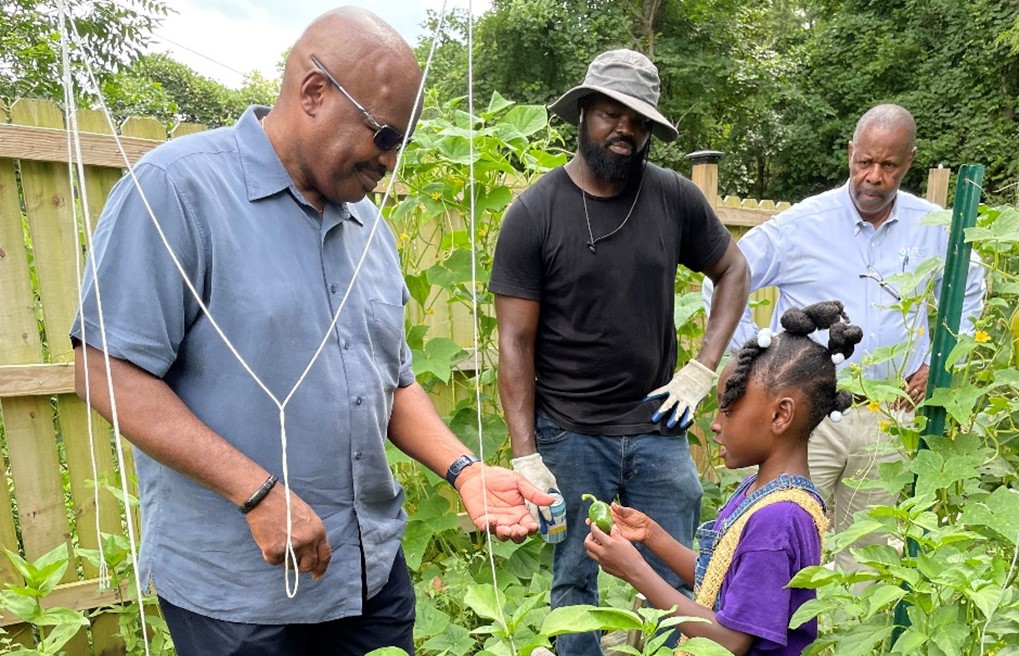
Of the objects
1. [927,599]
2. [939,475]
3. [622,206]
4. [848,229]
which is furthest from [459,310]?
[927,599]

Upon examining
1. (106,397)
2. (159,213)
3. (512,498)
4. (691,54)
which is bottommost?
Result: (512,498)

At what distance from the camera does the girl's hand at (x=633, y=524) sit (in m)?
1.91

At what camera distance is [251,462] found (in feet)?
4.52

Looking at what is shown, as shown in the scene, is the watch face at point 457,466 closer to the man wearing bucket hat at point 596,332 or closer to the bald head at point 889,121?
the man wearing bucket hat at point 596,332

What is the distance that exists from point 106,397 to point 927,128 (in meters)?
16.7

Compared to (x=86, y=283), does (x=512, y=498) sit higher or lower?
lower

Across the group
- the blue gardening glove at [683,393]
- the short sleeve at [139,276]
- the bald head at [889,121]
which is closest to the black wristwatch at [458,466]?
the short sleeve at [139,276]

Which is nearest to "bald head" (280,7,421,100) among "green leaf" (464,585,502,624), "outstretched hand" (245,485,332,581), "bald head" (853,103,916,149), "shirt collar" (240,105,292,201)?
"shirt collar" (240,105,292,201)

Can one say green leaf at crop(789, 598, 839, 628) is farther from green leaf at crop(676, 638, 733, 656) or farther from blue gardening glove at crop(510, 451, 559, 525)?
blue gardening glove at crop(510, 451, 559, 525)

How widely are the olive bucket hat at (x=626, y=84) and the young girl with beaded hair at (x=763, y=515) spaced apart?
100cm

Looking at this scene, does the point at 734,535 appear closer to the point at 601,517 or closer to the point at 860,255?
the point at 601,517

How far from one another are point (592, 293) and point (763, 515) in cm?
105

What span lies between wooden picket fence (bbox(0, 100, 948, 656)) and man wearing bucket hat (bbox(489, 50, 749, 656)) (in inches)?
60.9

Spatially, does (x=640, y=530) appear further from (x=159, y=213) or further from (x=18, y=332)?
(x=18, y=332)
